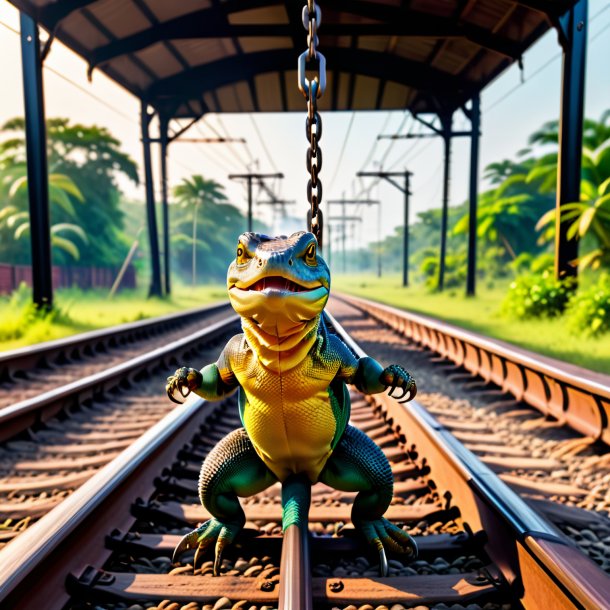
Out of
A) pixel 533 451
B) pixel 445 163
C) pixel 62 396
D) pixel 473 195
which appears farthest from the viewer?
pixel 445 163

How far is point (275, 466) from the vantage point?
79.4 inches

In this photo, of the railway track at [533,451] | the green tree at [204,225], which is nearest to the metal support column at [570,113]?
the railway track at [533,451]

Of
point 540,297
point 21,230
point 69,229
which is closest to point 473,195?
point 540,297

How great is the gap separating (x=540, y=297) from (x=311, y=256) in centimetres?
973

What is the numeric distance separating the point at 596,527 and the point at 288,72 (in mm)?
17673

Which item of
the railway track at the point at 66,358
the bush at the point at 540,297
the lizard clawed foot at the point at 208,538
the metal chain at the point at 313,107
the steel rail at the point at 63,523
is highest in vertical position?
the metal chain at the point at 313,107

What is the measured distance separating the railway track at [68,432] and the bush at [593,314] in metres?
6.15

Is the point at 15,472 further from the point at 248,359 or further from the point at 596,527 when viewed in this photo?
the point at 596,527

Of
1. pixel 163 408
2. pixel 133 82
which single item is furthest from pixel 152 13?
pixel 163 408

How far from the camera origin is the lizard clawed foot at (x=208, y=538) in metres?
2.02

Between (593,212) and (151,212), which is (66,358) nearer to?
(593,212)

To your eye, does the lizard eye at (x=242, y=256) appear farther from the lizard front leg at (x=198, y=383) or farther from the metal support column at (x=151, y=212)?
the metal support column at (x=151, y=212)

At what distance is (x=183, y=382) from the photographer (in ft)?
6.02

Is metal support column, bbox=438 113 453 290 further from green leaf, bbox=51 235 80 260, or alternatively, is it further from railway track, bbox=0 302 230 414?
green leaf, bbox=51 235 80 260
